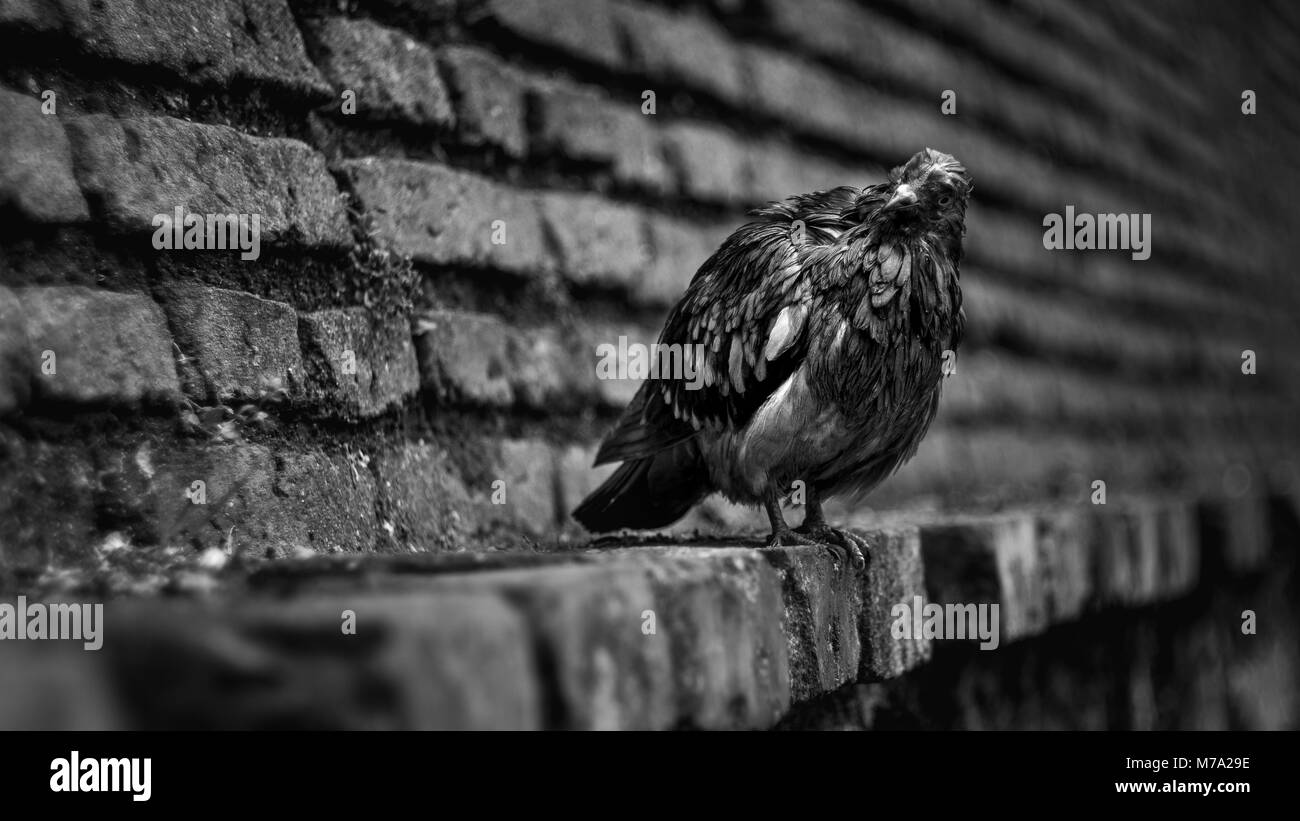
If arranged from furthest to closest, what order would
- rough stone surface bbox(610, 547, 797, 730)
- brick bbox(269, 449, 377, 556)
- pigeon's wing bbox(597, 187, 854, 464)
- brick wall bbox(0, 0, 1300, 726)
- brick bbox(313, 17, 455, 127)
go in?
brick bbox(313, 17, 455, 127), pigeon's wing bbox(597, 187, 854, 464), brick bbox(269, 449, 377, 556), brick wall bbox(0, 0, 1300, 726), rough stone surface bbox(610, 547, 797, 730)

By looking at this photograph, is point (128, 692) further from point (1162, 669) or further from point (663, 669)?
point (1162, 669)

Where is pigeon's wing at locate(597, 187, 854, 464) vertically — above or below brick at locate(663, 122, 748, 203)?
below

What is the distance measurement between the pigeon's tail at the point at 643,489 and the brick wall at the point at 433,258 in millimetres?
113

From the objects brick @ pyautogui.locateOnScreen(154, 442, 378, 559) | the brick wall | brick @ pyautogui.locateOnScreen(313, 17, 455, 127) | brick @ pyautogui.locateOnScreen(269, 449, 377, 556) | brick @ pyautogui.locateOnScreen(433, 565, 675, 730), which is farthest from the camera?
brick @ pyautogui.locateOnScreen(313, 17, 455, 127)

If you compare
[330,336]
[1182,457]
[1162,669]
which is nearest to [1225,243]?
[1182,457]

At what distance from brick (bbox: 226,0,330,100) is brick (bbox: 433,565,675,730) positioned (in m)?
1.24

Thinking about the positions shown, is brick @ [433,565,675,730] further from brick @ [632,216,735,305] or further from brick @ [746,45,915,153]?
brick @ [746,45,915,153]

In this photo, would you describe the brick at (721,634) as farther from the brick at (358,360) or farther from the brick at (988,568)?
the brick at (988,568)

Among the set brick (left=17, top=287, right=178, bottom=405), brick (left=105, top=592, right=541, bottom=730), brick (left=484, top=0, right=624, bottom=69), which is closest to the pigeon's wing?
brick (left=484, top=0, right=624, bottom=69)

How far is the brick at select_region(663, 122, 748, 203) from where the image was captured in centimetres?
320

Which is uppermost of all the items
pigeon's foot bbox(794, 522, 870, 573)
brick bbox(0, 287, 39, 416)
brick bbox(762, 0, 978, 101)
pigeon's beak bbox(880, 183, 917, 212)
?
brick bbox(762, 0, 978, 101)

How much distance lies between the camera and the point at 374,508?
2.30 m

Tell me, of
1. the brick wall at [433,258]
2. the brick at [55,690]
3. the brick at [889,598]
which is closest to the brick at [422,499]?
the brick wall at [433,258]

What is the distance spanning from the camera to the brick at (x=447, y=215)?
246 cm
